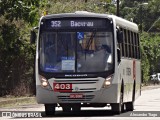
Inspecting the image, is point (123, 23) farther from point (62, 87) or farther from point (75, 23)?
point (62, 87)

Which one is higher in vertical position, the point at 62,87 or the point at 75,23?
the point at 75,23

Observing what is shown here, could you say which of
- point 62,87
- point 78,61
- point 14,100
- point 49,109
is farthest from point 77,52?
point 14,100

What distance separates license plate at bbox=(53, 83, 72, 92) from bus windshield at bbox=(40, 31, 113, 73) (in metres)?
0.42

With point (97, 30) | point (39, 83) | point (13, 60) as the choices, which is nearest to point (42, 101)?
point (39, 83)

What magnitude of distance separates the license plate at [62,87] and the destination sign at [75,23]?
1855 millimetres

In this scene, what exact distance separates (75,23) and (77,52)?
0.97 meters

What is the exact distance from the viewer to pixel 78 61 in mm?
20562

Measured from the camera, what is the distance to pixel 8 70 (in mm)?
34000

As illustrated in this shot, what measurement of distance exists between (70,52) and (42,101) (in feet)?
5.75

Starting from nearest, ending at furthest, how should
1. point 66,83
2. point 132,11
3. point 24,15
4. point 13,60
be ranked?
point 66,83 < point 24,15 < point 13,60 < point 132,11

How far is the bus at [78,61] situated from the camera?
20328 mm

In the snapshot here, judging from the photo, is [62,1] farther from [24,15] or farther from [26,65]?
[24,15]

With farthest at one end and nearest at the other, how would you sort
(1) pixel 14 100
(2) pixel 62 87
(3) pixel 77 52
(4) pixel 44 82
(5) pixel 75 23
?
(1) pixel 14 100 < (5) pixel 75 23 < (3) pixel 77 52 < (4) pixel 44 82 < (2) pixel 62 87

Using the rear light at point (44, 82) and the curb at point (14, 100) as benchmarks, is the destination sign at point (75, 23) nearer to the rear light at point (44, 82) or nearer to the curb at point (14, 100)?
the rear light at point (44, 82)
